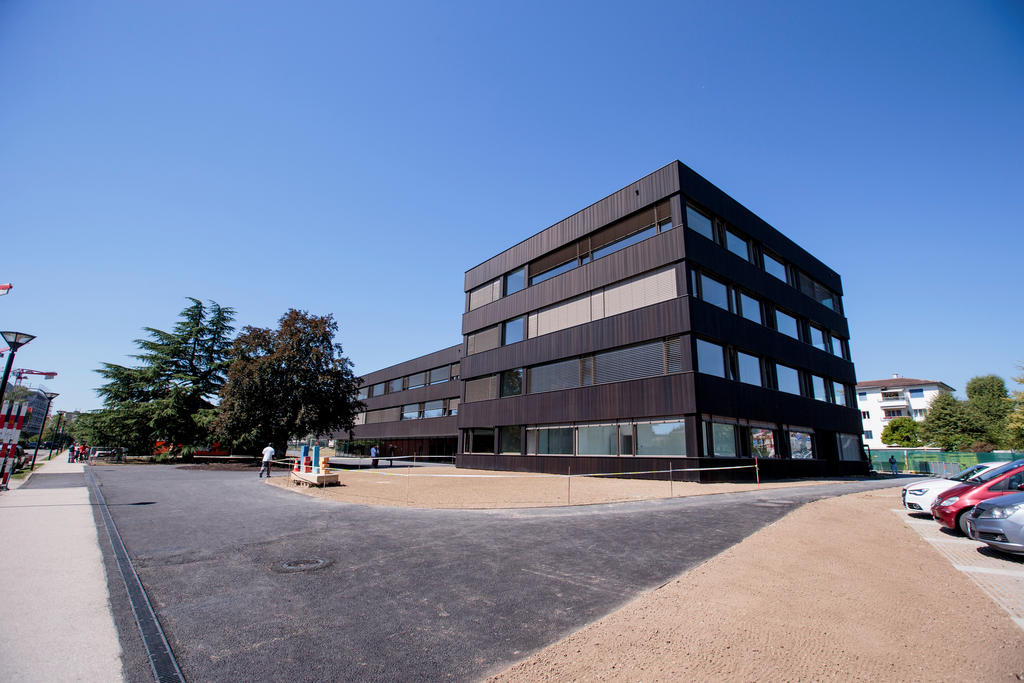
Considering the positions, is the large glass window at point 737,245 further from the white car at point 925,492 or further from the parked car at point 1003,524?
the parked car at point 1003,524

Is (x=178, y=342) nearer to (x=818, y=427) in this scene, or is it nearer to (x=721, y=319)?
(x=721, y=319)

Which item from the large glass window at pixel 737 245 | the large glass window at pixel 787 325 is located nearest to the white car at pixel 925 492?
the large glass window at pixel 737 245

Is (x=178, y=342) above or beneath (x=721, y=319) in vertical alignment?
above

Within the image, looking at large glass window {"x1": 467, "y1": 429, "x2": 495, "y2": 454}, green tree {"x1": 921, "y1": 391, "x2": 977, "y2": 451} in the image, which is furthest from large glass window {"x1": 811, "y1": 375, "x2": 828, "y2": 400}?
green tree {"x1": 921, "y1": 391, "x2": 977, "y2": 451}

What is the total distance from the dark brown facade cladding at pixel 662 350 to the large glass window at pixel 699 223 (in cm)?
13

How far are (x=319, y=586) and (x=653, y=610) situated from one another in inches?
160

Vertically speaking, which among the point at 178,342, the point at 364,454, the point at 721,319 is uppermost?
the point at 178,342

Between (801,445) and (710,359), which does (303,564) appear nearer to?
(710,359)

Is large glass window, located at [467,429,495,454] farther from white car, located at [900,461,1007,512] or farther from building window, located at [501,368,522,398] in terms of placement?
white car, located at [900,461,1007,512]

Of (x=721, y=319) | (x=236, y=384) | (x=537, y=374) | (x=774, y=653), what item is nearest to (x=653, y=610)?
(x=774, y=653)

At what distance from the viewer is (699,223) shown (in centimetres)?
2436

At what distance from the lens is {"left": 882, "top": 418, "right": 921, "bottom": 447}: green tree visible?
205 feet

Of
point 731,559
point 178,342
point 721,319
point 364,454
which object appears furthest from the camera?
point 364,454

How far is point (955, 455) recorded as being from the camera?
129ft
